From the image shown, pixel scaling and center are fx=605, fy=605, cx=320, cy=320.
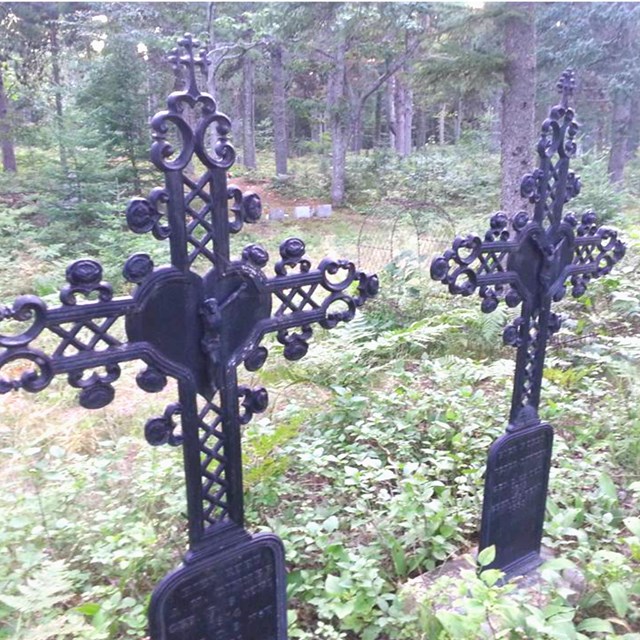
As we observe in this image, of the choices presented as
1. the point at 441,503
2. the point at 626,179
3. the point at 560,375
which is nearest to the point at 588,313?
the point at 560,375

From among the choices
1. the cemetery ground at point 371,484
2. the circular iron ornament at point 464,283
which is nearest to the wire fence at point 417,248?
the cemetery ground at point 371,484

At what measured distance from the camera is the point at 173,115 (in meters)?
1.81

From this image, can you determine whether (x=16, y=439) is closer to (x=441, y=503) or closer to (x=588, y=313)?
(x=441, y=503)

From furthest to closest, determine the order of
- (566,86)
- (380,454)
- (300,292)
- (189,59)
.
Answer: (380,454) → (566,86) → (300,292) → (189,59)

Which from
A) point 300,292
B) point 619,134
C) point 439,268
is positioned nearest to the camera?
point 300,292

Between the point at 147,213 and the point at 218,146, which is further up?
the point at 218,146

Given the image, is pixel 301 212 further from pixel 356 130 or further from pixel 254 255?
pixel 254 255

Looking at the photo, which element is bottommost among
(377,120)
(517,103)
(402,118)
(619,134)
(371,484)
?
(371,484)

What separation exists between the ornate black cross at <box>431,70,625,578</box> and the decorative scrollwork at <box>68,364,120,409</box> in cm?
145

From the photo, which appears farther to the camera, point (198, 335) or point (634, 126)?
point (634, 126)

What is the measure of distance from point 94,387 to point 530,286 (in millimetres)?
2106

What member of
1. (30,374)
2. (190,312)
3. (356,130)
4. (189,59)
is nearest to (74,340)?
(30,374)

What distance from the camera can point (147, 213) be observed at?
5.90 ft

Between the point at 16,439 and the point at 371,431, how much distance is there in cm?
258
